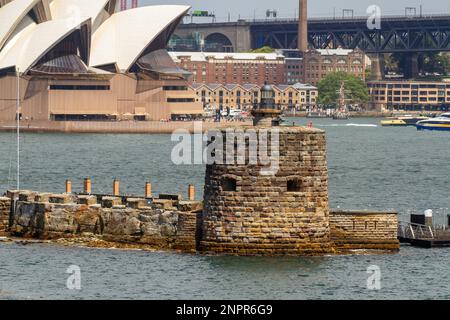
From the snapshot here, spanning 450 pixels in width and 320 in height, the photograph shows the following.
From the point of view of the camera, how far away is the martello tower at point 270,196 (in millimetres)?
33938

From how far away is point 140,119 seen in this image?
486 feet

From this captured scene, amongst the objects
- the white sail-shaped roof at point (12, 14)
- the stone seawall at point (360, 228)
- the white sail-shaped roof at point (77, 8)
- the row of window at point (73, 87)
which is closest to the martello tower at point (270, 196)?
the stone seawall at point (360, 228)

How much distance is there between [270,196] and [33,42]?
102 meters

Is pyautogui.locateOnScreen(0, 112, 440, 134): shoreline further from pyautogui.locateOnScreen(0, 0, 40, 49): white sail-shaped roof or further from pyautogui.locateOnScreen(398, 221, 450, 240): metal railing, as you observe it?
pyautogui.locateOnScreen(398, 221, 450, 240): metal railing

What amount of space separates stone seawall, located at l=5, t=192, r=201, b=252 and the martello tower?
1.55 m

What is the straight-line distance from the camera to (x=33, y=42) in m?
134

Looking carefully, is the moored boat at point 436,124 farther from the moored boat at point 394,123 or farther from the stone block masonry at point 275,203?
the stone block masonry at point 275,203

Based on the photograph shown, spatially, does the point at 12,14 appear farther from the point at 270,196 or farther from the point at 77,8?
the point at 270,196

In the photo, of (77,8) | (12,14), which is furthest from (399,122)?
(12,14)

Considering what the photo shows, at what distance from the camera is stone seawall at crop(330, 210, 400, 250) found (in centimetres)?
3597
